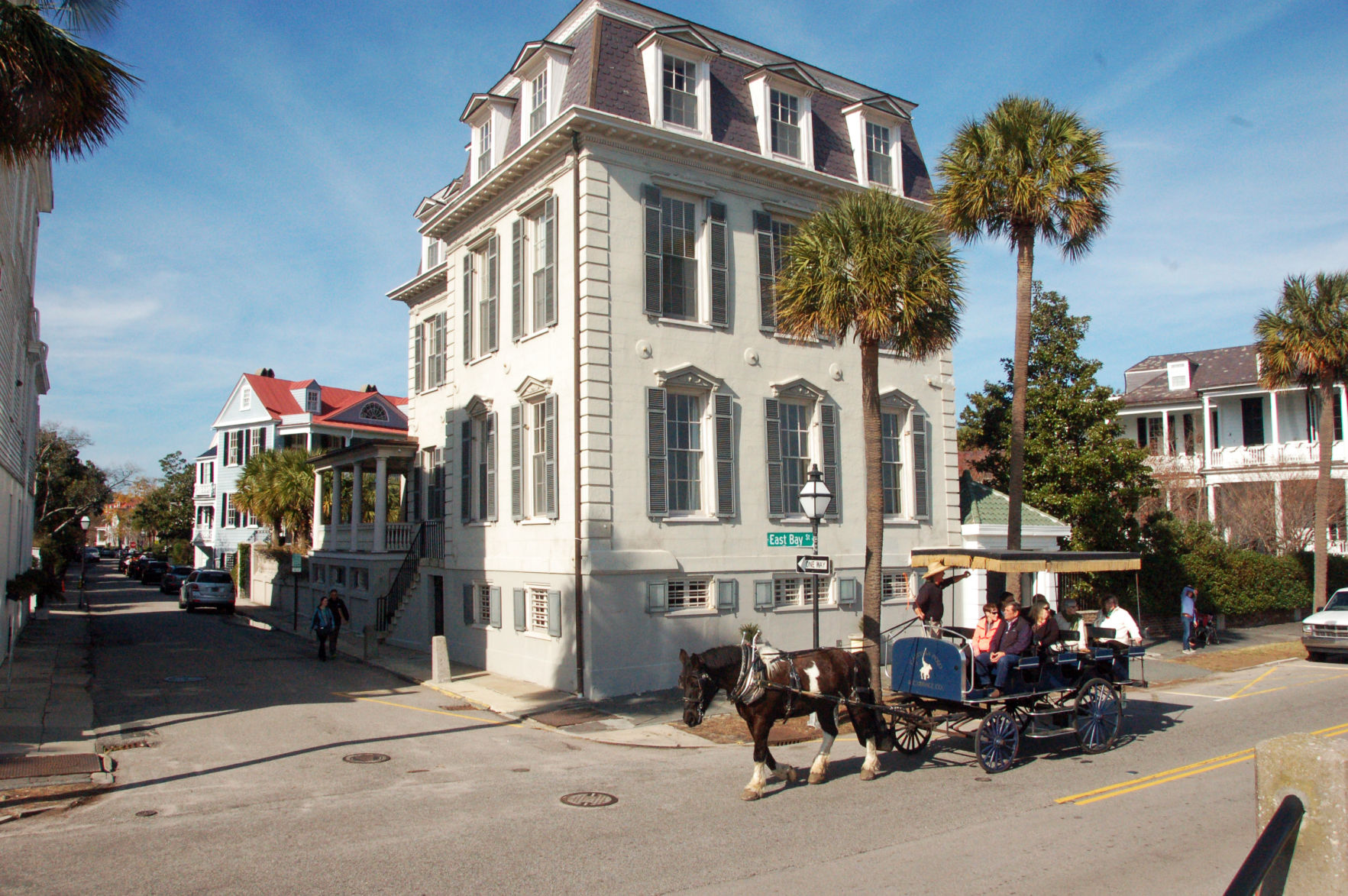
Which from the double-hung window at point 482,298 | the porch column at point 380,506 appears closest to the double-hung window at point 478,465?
the double-hung window at point 482,298

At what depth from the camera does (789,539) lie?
625 inches

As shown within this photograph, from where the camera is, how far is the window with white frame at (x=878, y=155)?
2302cm

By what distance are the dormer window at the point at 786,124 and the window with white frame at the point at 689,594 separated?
9.97 metres

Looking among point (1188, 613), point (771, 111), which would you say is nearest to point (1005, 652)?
point (771, 111)

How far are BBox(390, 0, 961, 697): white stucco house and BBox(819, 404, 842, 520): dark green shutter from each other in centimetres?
4

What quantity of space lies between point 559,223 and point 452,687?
9.68 metres

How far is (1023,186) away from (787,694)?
1247 cm

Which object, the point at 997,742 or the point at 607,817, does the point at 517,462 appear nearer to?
the point at 607,817

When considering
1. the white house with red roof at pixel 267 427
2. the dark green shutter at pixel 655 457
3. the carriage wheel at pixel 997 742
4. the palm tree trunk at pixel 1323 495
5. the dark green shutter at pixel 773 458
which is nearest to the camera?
the carriage wheel at pixel 997 742

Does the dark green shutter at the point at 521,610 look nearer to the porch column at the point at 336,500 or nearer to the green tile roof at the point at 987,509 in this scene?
the green tile roof at the point at 987,509

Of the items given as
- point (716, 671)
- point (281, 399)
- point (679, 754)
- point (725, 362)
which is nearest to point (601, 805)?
point (716, 671)

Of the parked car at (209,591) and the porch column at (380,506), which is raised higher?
the porch column at (380,506)

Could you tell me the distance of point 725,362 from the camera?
19609mm

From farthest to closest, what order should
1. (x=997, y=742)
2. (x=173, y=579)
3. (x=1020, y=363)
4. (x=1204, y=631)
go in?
(x=173, y=579) → (x=1204, y=631) → (x=1020, y=363) → (x=997, y=742)
